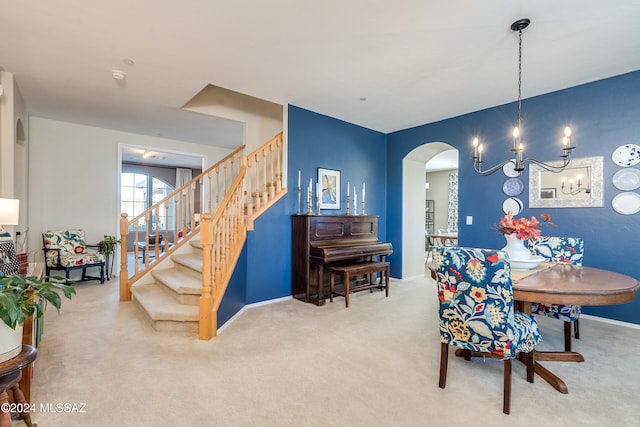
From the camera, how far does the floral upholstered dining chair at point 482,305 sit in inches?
69.2

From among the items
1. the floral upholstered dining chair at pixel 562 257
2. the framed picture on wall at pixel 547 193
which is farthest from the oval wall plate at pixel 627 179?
the floral upholstered dining chair at pixel 562 257

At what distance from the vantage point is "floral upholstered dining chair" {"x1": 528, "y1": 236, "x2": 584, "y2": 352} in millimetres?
2529

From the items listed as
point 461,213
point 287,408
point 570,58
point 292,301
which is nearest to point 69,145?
point 292,301

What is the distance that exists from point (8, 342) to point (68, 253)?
434 cm

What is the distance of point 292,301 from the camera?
13.4 ft

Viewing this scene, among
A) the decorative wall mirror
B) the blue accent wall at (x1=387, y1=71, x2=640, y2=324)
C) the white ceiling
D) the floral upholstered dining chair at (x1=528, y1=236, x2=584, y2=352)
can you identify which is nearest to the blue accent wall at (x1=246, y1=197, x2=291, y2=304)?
the white ceiling

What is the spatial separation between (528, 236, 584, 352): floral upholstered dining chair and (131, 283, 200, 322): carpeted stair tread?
313cm

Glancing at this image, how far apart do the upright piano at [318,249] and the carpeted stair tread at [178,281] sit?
128 centimetres

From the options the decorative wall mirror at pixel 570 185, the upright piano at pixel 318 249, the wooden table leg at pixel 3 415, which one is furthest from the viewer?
the upright piano at pixel 318 249

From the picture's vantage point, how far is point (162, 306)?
3.18 metres

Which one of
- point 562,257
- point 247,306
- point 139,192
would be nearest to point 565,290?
point 562,257

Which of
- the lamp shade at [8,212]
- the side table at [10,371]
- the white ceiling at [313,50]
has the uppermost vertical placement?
the white ceiling at [313,50]

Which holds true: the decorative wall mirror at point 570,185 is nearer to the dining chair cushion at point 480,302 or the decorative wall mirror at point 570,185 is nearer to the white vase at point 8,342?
the dining chair cushion at point 480,302

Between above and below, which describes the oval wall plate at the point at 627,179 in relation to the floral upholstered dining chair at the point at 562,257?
above
